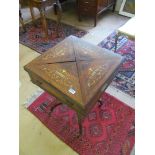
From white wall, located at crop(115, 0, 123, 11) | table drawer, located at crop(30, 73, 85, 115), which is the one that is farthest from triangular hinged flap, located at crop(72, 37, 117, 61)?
white wall, located at crop(115, 0, 123, 11)

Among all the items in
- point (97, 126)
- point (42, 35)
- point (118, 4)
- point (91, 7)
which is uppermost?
point (91, 7)

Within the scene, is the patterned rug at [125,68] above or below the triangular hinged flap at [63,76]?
below

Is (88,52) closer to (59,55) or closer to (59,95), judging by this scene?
(59,55)

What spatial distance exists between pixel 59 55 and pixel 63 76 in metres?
0.22

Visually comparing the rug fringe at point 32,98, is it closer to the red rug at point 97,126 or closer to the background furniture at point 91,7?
the red rug at point 97,126

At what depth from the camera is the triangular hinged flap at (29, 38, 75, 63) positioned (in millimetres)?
1223

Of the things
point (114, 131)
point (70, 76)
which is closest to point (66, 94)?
point (70, 76)

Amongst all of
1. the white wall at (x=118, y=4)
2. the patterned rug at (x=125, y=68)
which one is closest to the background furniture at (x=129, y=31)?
the patterned rug at (x=125, y=68)

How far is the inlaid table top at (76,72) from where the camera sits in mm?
1029

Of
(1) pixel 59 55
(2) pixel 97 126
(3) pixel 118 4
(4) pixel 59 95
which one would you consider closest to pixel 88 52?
(1) pixel 59 55

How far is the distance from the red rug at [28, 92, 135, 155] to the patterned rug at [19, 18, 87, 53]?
948 millimetres

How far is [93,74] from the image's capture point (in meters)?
1.13
